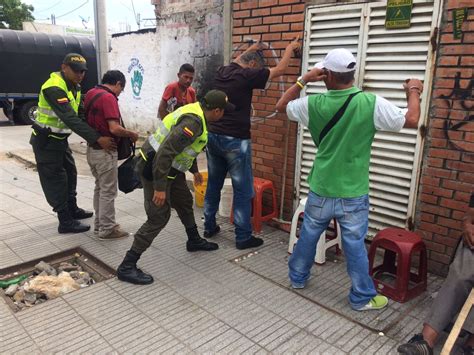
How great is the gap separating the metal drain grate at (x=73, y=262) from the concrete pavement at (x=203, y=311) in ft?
0.26

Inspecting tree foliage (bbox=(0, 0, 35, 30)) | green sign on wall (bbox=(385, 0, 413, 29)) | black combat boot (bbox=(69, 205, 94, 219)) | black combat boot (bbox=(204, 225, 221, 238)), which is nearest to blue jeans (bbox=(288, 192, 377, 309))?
black combat boot (bbox=(204, 225, 221, 238))

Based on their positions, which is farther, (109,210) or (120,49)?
(120,49)

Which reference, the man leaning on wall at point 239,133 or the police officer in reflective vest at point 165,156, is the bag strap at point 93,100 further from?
the man leaning on wall at point 239,133

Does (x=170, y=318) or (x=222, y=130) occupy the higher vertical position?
(x=222, y=130)

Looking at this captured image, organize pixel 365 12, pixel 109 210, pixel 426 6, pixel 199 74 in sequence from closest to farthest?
pixel 426 6 < pixel 365 12 < pixel 109 210 < pixel 199 74

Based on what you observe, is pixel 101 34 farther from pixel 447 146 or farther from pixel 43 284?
pixel 447 146

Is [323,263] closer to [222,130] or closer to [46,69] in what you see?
[222,130]

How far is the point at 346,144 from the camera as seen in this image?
2.86 meters

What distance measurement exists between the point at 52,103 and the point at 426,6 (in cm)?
354

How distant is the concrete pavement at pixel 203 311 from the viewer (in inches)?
106

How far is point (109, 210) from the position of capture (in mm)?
4320

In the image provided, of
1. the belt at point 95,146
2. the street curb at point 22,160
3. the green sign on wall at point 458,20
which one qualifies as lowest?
the street curb at point 22,160

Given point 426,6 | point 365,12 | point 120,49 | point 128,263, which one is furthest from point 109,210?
point 120,49

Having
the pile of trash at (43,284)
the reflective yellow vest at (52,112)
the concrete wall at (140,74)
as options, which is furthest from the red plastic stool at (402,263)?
the concrete wall at (140,74)
